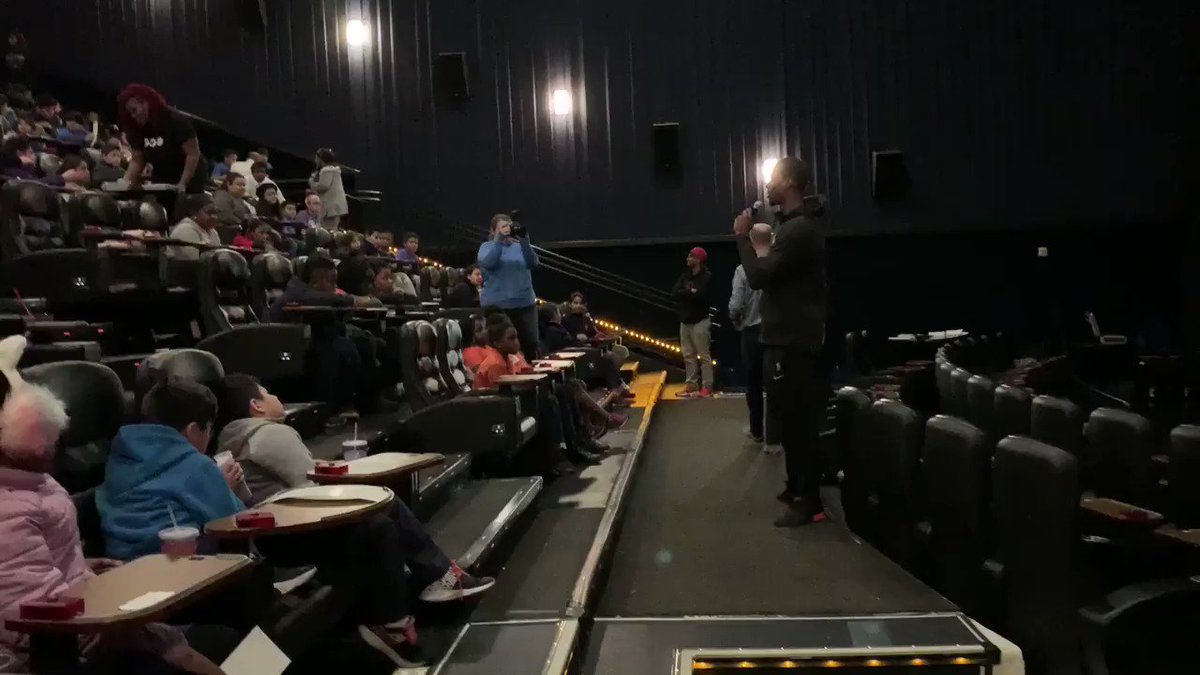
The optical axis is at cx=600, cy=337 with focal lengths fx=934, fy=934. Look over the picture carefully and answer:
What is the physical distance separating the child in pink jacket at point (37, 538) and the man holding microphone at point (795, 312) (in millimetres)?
2375

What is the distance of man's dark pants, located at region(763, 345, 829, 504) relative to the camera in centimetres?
340

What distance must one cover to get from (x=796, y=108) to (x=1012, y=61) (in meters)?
2.58

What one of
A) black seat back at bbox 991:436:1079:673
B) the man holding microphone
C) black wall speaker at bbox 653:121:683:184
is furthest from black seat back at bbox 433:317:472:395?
black wall speaker at bbox 653:121:683:184

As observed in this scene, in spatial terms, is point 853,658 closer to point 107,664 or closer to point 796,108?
point 107,664

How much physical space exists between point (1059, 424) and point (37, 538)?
2607 millimetres

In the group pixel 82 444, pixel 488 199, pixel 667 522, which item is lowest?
pixel 667 522

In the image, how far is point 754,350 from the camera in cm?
511

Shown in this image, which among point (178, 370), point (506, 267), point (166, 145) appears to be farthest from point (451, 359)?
point (178, 370)

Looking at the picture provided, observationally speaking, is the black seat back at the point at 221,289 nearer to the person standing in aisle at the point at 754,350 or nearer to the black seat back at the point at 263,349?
the black seat back at the point at 263,349

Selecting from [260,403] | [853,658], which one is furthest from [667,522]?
[260,403]

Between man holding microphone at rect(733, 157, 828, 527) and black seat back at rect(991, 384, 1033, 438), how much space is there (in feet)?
2.00

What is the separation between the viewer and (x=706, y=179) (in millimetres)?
11445

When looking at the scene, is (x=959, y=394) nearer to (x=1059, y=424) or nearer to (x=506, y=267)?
(x=1059, y=424)

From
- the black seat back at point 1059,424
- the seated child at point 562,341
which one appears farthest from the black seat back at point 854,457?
the seated child at point 562,341
